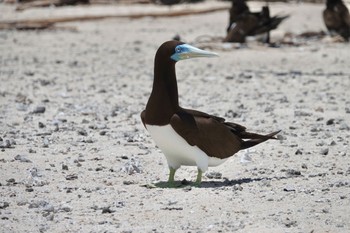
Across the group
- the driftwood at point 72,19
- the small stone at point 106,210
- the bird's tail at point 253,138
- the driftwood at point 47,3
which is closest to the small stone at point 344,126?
the bird's tail at point 253,138

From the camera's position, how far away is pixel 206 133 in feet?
26.8

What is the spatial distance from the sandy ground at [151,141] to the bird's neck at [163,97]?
57 centimetres

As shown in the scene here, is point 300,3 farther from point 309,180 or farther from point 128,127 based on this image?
point 309,180

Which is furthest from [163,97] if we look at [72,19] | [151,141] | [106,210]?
[72,19]

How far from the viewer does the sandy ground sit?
23.5 ft

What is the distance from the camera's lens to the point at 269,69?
17094mm

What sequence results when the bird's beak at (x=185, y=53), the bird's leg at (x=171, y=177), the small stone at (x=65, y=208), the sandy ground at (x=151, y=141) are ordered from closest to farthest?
the sandy ground at (x=151, y=141)
the small stone at (x=65, y=208)
the bird's beak at (x=185, y=53)
the bird's leg at (x=171, y=177)

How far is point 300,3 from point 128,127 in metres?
17.1

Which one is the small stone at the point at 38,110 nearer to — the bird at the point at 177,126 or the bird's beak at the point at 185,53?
the bird at the point at 177,126

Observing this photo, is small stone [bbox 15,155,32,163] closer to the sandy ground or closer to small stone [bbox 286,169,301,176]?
the sandy ground

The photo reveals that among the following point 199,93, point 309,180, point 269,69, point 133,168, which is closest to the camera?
point 309,180

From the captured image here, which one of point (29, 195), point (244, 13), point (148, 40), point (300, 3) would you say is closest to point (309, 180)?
point (29, 195)

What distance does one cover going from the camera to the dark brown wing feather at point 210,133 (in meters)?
7.97

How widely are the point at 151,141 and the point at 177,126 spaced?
263 centimetres
